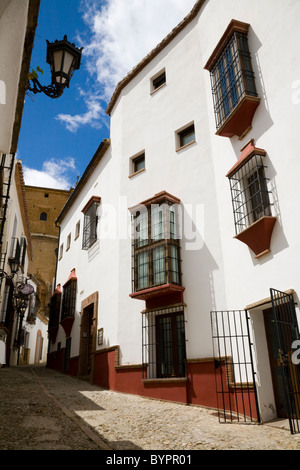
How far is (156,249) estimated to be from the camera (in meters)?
9.86

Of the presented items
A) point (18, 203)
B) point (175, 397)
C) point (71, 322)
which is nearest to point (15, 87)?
point (175, 397)

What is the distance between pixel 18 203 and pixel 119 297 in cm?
888

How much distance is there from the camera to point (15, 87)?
16.8 feet

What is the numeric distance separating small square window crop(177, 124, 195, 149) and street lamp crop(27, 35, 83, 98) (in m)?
5.95

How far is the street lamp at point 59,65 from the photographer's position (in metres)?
5.18

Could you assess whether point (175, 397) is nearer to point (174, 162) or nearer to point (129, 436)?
point (129, 436)

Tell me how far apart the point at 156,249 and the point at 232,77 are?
4.45m

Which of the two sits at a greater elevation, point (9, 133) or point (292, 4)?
point (292, 4)

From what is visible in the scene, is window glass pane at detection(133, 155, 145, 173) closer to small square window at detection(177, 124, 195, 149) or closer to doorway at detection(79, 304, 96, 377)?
small square window at detection(177, 124, 195, 149)

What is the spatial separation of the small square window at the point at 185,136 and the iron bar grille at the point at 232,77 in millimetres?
1455

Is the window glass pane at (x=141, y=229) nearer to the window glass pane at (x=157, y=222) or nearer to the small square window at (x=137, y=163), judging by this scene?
the window glass pane at (x=157, y=222)

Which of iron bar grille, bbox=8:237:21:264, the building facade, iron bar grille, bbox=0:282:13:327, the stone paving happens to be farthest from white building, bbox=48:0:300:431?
the building facade

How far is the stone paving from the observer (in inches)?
197
